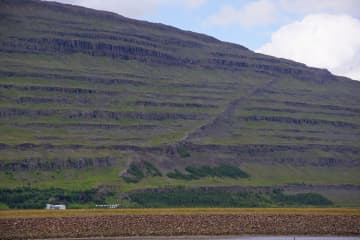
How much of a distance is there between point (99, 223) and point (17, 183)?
75.6 m

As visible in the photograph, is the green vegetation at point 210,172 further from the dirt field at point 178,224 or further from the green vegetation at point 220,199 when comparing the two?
the dirt field at point 178,224

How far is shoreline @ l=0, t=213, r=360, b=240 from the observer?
250 ft

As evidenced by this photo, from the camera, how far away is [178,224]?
262 feet

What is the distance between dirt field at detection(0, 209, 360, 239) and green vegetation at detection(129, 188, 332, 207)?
217 feet

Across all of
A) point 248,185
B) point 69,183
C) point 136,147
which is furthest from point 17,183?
point 248,185

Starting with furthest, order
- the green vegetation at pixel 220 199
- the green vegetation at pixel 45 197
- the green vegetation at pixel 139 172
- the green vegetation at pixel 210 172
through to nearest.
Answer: the green vegetation at pixel 210 172, the green vegetation at pixel 139 172, the green vegetation at pixel 220 199, the green vegetation at pixel 45 197

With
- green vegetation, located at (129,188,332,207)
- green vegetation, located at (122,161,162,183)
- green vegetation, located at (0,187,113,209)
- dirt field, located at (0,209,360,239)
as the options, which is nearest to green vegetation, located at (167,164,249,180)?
green vegetation, located at (122,161,162,183)

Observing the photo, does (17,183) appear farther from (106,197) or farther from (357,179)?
(357,179)

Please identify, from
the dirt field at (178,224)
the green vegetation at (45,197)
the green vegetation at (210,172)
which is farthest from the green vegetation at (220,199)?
the dirt field at (178,224)

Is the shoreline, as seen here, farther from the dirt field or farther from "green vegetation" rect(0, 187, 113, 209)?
"green vegetation" rect(0, 187, 113, 209)

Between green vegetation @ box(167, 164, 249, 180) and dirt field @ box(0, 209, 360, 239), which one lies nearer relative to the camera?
dirt field @ box(0, 209, 360, 239)

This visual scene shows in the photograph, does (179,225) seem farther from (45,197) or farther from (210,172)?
(210,172)

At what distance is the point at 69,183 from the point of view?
156 m

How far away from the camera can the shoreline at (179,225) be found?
7619cm
